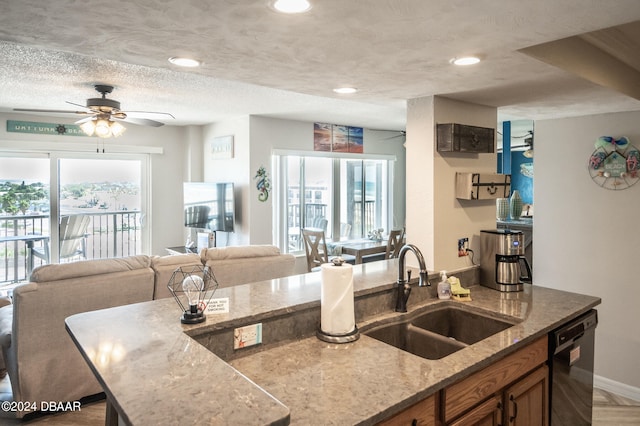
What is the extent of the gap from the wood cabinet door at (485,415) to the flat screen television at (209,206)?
4209mm

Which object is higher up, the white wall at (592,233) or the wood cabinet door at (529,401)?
the white wall at (592,233)

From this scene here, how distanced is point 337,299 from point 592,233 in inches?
110

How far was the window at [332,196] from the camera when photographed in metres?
6.12

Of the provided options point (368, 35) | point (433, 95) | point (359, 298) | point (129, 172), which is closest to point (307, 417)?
point (359, 298)

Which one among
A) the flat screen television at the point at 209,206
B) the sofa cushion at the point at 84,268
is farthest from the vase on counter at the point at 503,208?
the sofa cushion at the point at 84,268

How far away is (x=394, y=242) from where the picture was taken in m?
5.90

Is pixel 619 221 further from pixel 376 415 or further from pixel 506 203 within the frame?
pixel 376 415

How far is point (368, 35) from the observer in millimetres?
1570

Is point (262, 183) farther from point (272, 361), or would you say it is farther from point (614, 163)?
point (272, 361)

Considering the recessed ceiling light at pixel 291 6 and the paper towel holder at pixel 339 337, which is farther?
the paper towel holder at pixel 339 337

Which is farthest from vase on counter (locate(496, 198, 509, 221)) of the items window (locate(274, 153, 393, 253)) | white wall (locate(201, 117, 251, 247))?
white wall (locate(201, 117, 251, 247))

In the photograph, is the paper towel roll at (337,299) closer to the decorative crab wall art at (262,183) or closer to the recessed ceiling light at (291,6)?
the recessed ceiling light at (291,6)

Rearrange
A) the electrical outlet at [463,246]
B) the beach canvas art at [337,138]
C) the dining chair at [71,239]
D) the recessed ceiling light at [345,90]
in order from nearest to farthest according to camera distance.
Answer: the recessed ceiling light at [345,90]
the electrical outlet at [463,246]
the dining chair at [71,239]
the beach canvas art at [337,138]

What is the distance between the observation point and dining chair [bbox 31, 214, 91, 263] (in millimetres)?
5469
